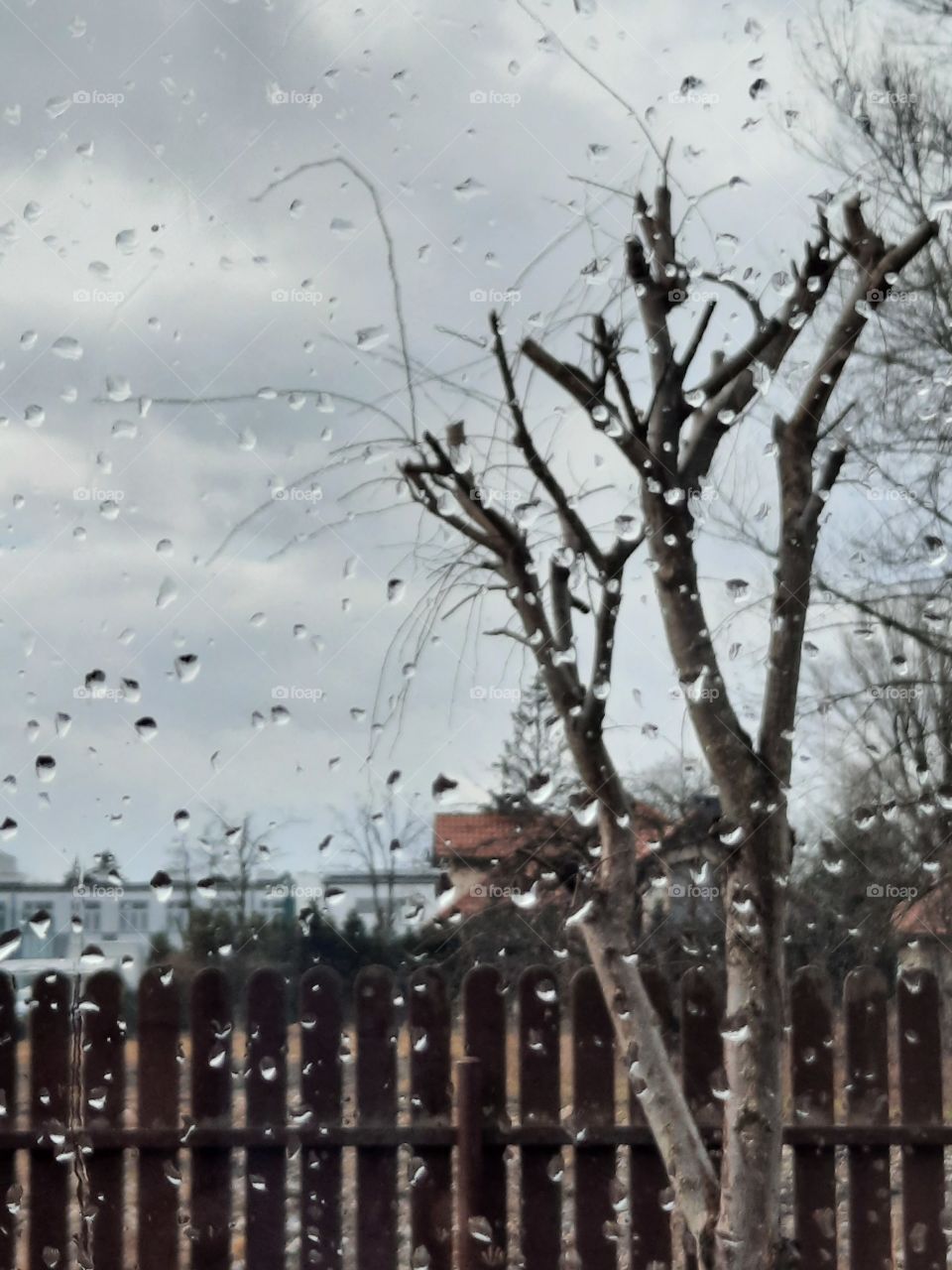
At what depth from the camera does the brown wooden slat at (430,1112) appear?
862 mm

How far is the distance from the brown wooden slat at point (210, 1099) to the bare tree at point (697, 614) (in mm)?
319

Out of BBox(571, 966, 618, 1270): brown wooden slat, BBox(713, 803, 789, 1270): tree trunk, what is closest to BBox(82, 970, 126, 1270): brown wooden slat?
BBox(571, 966, 618, 1270): brown wooden slat

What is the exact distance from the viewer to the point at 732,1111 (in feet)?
2.61

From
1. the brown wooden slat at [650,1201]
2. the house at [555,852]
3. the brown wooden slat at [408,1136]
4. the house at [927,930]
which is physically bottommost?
the brown wooden slat at [650,1201]

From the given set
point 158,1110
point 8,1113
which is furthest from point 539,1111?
point 8,1113

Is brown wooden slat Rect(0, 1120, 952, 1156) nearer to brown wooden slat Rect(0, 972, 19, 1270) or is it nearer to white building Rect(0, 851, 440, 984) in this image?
brown wooden slat Rect(0, 972, 19, 1270)

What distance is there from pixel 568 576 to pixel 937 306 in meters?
0.44

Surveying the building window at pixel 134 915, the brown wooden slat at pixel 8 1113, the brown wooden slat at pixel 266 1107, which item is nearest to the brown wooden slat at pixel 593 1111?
the brown wooden slat at pixel 266 1107

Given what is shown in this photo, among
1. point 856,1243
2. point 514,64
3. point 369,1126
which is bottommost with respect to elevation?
point 856,1243

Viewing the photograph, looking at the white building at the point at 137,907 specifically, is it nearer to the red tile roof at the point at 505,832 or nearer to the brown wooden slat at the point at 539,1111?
the red tile roof at the point at 505,832

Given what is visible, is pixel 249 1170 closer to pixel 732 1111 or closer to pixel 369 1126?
pixel 369 1126

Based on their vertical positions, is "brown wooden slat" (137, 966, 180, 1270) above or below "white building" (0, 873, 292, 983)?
below

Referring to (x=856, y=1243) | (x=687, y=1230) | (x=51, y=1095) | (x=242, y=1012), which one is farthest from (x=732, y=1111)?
(x=51, y=1095)

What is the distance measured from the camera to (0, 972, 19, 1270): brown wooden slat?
89 cm
